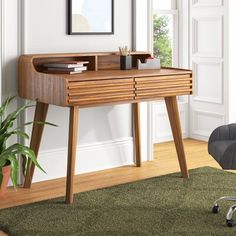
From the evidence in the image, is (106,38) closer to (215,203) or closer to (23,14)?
(23,14)

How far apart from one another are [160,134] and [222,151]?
8.80 feet

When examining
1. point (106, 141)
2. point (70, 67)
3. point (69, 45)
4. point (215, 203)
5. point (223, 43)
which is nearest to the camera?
point (215, 203)

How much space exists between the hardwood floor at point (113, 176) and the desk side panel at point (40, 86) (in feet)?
2.13

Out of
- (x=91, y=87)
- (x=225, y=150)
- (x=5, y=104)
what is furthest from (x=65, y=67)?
(x=225, y=150)

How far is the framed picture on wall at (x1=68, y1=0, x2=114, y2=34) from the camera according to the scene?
429cm

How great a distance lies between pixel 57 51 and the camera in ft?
14.0

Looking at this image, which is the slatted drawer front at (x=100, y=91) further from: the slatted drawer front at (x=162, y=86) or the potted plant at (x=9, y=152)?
the potted plant at (x=9, y=152)

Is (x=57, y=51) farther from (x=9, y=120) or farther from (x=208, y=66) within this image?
(x=208, y=66)

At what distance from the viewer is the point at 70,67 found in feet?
13.0

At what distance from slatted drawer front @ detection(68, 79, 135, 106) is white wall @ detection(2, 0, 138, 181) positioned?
644mm

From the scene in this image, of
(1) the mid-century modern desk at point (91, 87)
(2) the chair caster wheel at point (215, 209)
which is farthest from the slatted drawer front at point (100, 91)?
(2) the chair caster wheel at point (215, 209)

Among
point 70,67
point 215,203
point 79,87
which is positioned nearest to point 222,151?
point 215,203

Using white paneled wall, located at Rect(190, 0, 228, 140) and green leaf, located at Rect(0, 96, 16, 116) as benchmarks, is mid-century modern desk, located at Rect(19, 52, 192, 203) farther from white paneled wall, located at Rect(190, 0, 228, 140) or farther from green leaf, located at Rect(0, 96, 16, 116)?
white paneled wall, located at Rect(190, 0, 228, 140)

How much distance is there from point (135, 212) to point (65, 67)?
1.15 metres
